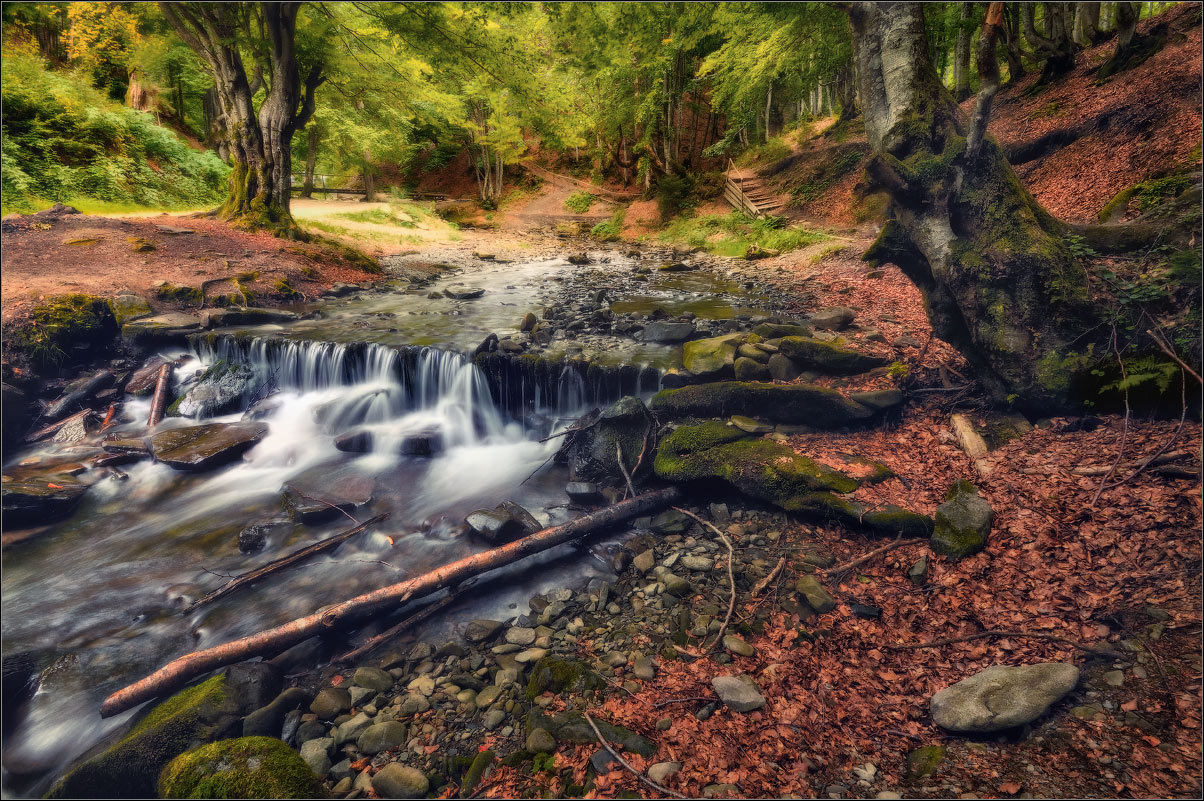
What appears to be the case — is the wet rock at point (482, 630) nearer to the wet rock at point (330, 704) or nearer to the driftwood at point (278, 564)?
the wet rock at point (330, 704)

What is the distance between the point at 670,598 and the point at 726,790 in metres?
1.74

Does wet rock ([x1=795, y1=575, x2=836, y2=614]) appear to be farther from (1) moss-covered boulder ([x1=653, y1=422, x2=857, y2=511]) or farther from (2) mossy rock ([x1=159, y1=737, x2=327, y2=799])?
(2) mossy rock ([x1=159, y1=737, x2=327, y2=799])

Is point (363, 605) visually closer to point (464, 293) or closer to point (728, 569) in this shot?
point (728, 569)

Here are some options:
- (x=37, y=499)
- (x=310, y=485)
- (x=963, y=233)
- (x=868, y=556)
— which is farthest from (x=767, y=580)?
(x=37, y=499)

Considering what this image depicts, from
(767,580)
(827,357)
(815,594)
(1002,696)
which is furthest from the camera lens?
(827,357)

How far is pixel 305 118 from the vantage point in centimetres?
1524

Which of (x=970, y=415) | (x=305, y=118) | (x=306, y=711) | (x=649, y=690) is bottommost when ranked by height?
(x=306, y=711)

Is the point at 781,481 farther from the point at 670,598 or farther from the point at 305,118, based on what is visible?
the point at 305,118

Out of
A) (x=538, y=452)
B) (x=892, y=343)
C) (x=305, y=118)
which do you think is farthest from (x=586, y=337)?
(x=305, y=118)

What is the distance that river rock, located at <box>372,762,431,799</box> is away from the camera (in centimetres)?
284

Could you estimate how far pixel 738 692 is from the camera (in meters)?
3.07

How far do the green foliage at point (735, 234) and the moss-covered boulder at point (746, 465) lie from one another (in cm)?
1351

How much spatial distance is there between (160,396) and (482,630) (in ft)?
27.0

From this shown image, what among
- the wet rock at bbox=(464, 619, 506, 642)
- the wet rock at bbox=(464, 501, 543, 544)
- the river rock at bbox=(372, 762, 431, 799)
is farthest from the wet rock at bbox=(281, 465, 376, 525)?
the river rock at bbox=(372, 762, 431, 799)
